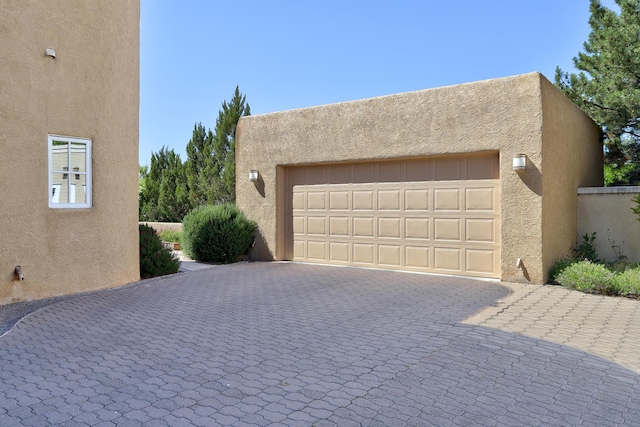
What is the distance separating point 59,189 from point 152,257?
8.18 feet

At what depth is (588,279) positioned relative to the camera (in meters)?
8.45

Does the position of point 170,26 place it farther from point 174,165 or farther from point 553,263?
point 553,263

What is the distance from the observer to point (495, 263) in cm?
961

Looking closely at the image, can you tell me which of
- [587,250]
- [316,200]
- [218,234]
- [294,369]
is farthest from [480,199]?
[294,369]

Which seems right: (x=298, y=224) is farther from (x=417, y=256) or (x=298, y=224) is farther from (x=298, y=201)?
(x=417, y=256)

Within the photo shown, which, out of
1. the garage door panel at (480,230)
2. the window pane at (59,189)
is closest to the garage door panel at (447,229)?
the garage door panel at (480,230)

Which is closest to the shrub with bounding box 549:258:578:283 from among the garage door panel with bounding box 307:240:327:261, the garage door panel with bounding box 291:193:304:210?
the garage door panel with bounding box 307:240:327:261

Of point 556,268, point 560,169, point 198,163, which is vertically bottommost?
point 556,268

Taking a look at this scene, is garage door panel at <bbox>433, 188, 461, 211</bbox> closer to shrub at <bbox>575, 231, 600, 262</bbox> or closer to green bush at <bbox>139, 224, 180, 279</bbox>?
shrub at <bbox>575, 231, 600, 262</bbox>

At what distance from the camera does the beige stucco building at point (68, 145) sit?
285 inches

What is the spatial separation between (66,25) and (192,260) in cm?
668

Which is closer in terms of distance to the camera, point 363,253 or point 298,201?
point 363,253

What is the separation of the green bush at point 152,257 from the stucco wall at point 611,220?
9.19 m

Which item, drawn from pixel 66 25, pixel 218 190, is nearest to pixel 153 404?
pixel 66 25
